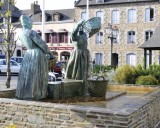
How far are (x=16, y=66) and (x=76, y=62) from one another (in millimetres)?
18215

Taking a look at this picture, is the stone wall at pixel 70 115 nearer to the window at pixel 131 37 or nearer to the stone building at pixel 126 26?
the stone building at pixel 126 26

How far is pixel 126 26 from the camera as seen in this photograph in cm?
3712

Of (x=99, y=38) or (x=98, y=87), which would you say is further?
(x=99, y=38)

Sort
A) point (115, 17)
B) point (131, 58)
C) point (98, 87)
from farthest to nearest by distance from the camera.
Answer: point (115, 17)
point (131, 58)
point (98, 87)

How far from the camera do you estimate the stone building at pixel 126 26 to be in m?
35.9

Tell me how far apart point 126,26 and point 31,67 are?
101 feet

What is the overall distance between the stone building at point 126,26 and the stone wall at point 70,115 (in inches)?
1156

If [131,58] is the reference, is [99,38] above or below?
above

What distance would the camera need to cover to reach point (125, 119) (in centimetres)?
557

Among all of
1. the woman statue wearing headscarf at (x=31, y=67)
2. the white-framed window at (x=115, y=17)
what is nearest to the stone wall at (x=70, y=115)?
the woman statue wearing headscarf at (x=31, y=67)

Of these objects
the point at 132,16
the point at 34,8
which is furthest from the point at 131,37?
the point at 34,8

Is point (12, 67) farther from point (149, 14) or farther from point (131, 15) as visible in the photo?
point (149, 14)

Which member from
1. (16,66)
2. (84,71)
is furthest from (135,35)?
(84,71)

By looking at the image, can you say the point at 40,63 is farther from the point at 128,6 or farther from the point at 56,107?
the point at 128,6
